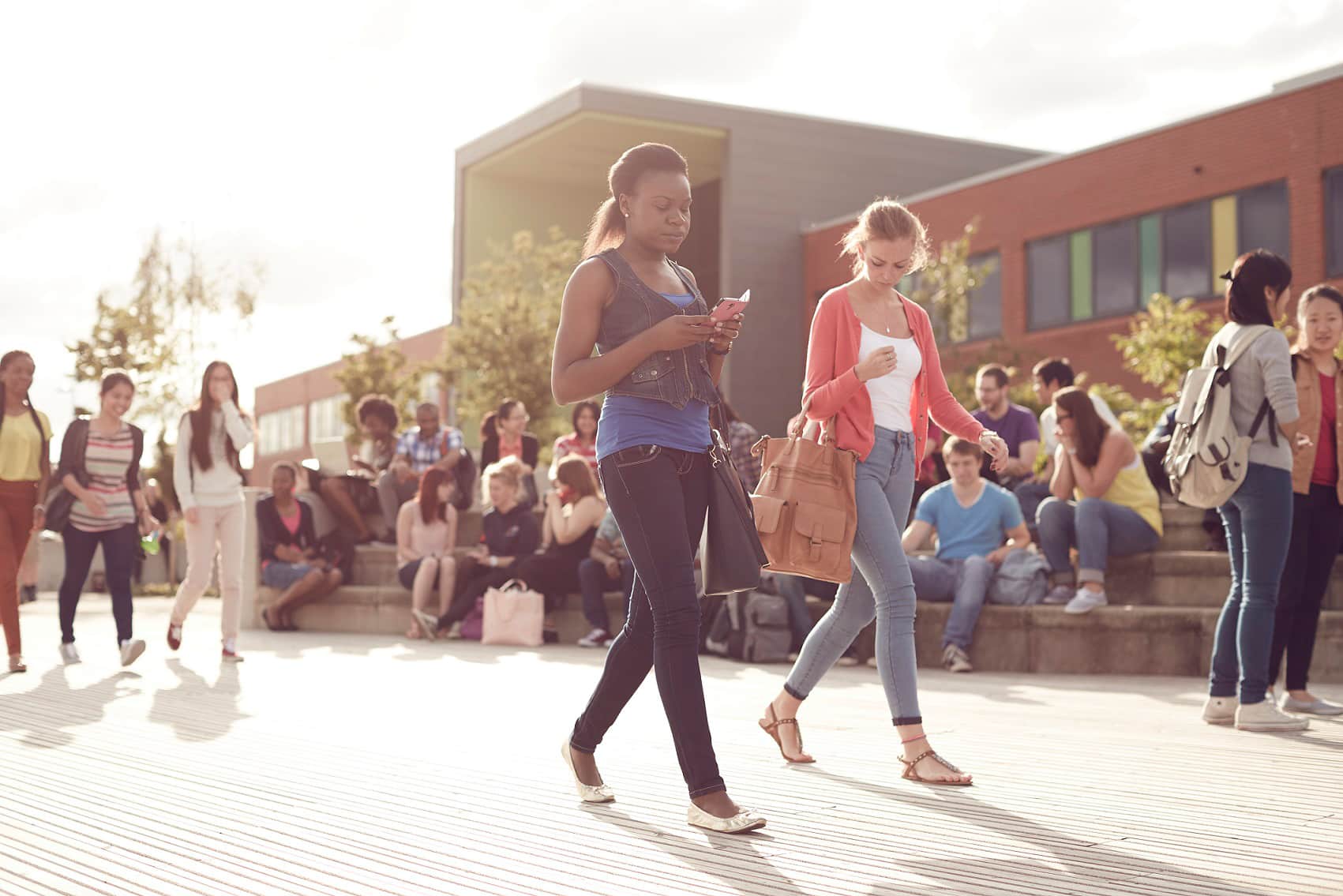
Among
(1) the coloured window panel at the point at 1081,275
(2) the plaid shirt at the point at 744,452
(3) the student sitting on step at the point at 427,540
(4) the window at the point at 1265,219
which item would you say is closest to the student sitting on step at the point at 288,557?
(3) the student sitting on step at the point at 427,540

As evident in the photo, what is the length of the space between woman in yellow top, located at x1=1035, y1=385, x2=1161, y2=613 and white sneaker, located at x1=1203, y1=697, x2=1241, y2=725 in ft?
10.5

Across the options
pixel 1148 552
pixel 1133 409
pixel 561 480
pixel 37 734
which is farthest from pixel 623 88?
pixel 37 734

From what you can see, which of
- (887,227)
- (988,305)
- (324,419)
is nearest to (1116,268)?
(988,305)

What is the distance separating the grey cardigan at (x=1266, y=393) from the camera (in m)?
6.39

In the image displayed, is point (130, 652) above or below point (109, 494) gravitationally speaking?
below

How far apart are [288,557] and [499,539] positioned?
2.74m

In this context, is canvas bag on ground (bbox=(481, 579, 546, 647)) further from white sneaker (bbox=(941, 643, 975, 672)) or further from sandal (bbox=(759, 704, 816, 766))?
sandal (bbox=(759, 704, 816, 766))

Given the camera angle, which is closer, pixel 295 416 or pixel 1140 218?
pixel 1140 218

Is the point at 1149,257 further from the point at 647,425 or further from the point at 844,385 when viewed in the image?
the point at 647,425

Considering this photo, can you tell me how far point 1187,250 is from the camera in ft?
94.9

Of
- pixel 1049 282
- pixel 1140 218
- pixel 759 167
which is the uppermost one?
pixel 759 167

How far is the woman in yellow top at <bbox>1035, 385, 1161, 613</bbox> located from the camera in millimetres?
10242

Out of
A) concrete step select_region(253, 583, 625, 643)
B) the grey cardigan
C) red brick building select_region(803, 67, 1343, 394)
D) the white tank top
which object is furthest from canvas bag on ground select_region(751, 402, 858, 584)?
red brick building select_region(803, 67, 1343, 394)

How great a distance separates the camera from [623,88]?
38844 millimetres
